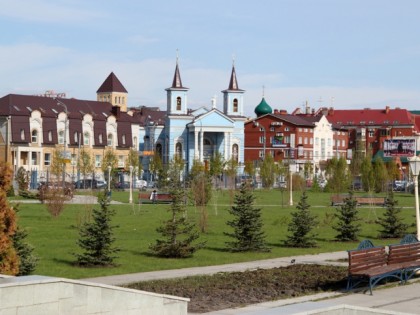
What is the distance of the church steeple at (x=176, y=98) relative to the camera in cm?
10094

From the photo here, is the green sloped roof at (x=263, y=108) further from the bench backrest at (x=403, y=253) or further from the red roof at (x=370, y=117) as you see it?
the bench backrest at (x=403, y=253)

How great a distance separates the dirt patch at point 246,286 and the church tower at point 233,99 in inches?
3396

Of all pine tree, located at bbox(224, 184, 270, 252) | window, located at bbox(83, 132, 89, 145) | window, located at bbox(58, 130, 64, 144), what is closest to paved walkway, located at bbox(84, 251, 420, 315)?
pine tree, located at bbox(224, 184, 270, 252)

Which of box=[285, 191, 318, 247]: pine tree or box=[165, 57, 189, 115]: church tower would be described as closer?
box=[285, 191, 318, 247]: pine tree

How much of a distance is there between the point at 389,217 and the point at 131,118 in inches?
2670

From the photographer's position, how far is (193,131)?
328 ft

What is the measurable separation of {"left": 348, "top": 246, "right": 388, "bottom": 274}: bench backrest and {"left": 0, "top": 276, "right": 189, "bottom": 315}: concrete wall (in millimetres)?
4857

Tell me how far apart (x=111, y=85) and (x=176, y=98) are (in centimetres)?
1820

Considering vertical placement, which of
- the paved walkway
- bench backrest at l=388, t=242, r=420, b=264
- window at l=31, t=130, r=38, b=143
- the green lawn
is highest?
window at l=31, t=130, r=38, b=143

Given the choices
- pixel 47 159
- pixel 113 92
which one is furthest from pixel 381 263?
pixel 113 92

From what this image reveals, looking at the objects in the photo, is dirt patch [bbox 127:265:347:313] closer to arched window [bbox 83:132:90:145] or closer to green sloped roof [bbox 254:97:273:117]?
arched window [bbox 83:132:90:145]

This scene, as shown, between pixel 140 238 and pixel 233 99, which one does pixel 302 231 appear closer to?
pixel 140 238

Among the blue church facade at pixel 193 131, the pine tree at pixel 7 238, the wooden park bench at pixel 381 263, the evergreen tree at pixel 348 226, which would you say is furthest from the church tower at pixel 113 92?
the pine tree at pixel 7 238

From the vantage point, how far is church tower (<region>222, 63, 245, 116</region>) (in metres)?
106
